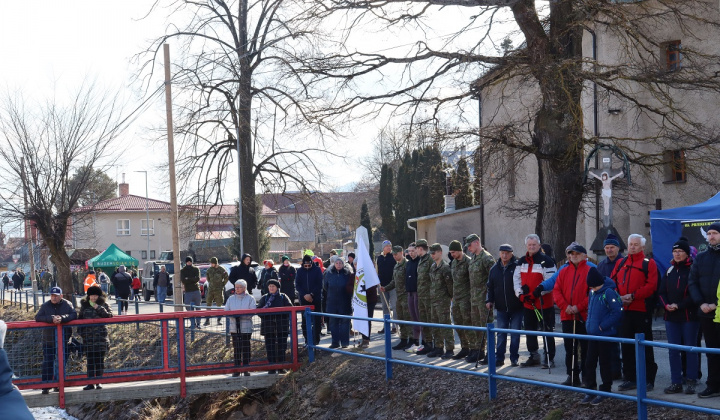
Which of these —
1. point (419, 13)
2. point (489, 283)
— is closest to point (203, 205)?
point (419, 13)

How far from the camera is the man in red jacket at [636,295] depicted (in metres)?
9.09

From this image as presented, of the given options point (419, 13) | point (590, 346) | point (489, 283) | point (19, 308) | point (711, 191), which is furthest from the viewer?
point (19, 308)

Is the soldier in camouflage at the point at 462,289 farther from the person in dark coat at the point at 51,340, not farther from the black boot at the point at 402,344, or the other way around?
the person in dark coat at the point at 51,340

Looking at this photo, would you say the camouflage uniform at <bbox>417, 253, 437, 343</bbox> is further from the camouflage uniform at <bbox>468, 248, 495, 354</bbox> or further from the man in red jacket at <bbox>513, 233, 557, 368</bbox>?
the man in red jacket at <bbox>513, 233, 557, 368</bbox>

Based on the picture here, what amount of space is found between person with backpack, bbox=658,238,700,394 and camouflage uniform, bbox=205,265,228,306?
13.4 m

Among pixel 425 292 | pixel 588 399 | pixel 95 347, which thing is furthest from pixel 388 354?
pixel 95 347

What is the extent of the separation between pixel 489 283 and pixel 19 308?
31860 millimetres

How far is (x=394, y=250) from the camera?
14.2m

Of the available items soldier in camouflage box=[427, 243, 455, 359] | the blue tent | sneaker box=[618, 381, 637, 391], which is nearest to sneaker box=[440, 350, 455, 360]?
soldier in camouflage box=[427, 243, 455, 359]

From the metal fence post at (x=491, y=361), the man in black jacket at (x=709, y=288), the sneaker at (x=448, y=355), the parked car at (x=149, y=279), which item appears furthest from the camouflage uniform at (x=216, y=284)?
the parked car at (x=149, y=279)

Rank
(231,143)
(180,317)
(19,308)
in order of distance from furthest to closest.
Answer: (19,308), (231,143), (180,317)

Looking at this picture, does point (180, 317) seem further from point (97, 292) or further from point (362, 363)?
point (362, 363)

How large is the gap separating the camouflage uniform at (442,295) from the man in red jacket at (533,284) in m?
1.79

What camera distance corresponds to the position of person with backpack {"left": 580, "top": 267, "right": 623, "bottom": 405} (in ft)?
28.2
